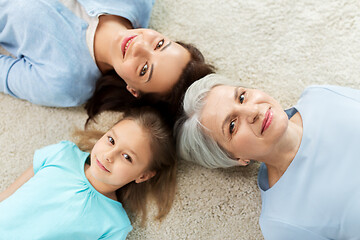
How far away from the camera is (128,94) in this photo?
123cm

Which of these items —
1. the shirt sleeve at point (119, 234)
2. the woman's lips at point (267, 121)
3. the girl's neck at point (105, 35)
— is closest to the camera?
the woman's lips at point (267, 121)

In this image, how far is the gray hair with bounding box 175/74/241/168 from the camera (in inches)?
38.4

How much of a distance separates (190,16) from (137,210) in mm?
876

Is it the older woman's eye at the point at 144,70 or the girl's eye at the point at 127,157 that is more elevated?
the older woman's eye at the point at 144,70

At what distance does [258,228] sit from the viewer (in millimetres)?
1162

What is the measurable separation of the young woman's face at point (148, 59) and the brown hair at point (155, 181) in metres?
0.13

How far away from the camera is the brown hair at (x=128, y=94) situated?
3.56 ft

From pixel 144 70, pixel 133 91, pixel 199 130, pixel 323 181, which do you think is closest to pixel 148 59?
pixel 144 70

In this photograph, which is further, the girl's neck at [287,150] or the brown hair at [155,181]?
the brown hair at [155,181]

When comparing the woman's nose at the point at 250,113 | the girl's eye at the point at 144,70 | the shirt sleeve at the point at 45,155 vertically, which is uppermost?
the woman's nose at the point at 250,113

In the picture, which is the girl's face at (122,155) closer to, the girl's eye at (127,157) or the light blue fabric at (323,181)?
the girl's eye at (127,157)

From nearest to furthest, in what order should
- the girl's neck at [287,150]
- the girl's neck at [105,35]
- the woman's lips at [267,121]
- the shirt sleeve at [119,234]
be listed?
the woman's lips at [267,121] → the girl's neck at [287,150] → the shirt sleeve at [119,234] → the girl's neck at [105,35]

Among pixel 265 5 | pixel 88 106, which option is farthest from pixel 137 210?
pixel 265 5

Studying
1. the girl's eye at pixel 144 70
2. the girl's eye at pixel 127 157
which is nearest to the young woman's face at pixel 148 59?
the girl's eye at pixel 144 70
